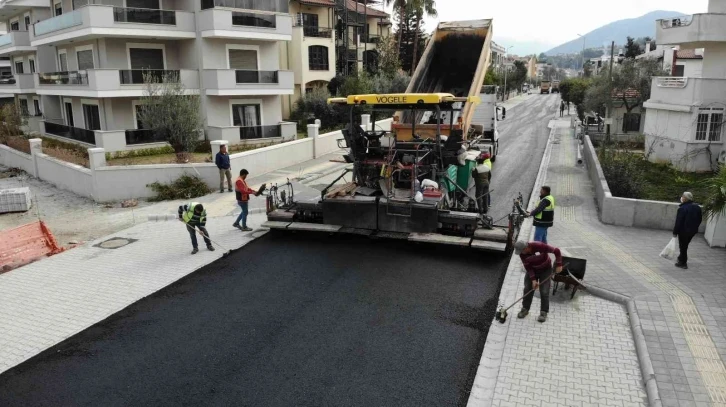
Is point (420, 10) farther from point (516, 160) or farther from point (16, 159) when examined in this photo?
point (16, 159)

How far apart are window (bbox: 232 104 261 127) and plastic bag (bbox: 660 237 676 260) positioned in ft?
67.5

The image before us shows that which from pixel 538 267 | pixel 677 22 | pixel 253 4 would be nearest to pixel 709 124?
pixel 677 22

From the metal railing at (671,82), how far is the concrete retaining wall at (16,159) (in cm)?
2568

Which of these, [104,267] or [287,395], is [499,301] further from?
[104,267]

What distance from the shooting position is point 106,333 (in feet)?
26.8

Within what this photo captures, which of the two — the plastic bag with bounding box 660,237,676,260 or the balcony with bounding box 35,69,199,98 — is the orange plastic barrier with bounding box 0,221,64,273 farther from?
the plastic bag with bounding box 660,237,676,260

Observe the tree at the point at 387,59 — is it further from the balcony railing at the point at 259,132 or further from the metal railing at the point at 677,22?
the metal railing at the point at 677,22

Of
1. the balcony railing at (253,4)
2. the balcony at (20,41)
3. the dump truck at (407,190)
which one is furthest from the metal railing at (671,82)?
the balcony at (20,41)

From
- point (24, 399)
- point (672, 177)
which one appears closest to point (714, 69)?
point (672, 177)

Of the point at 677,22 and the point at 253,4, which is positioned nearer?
the point at 677,22

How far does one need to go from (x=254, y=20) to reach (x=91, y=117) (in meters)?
9.82

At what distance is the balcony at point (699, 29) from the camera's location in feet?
59.4

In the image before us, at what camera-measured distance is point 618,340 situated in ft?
24.7

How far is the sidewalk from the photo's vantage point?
630 cm
